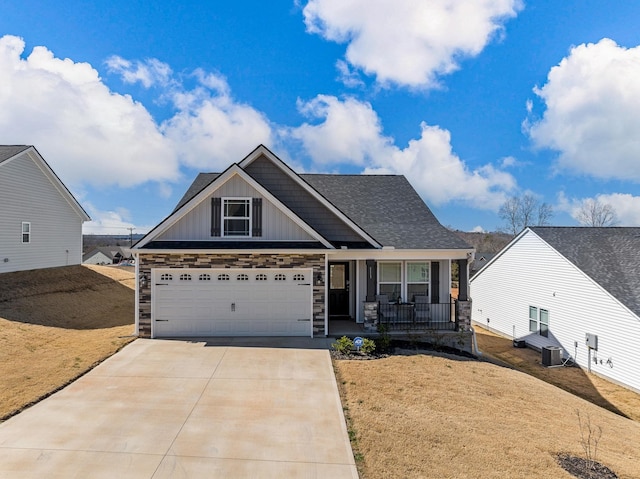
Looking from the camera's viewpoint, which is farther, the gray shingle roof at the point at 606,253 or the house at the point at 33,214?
the house at the point at 33,214

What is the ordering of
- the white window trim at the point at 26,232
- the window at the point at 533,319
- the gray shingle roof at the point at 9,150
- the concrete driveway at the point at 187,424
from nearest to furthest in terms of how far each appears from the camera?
1. the concrete driveway at the point at 187,424
2. the window at the point at 533,319
3. the gray shingle roof at the point at 9,150
4. the white window trim at the point at 26,232

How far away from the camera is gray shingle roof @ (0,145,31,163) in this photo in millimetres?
18219

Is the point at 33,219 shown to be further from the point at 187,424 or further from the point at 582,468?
the point at 582,468

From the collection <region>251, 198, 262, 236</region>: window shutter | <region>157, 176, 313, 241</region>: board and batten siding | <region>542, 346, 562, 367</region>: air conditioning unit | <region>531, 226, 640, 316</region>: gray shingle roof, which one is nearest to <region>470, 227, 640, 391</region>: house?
<region>531, 226, 640, 316</region>: gray shingle roof

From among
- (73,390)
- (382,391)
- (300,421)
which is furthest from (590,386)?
(73,390)

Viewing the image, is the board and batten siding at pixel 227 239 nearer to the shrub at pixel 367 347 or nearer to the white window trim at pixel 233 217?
the white window trim at pixel 233 217

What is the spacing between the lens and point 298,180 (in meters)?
13.6

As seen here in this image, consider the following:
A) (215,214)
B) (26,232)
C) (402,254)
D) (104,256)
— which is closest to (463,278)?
(402,254)

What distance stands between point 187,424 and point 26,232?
1872 centimetres

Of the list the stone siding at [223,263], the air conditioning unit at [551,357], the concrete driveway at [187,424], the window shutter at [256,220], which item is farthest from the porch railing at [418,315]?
the window shutter at [256,220]

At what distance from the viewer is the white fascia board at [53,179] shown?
19484mm

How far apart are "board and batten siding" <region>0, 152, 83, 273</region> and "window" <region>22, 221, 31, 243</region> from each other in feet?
0.70

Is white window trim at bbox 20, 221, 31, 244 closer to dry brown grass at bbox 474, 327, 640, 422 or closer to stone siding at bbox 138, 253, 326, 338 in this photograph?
stone siding at bbox 138, 253, 326, 338

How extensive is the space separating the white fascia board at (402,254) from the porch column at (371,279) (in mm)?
248
